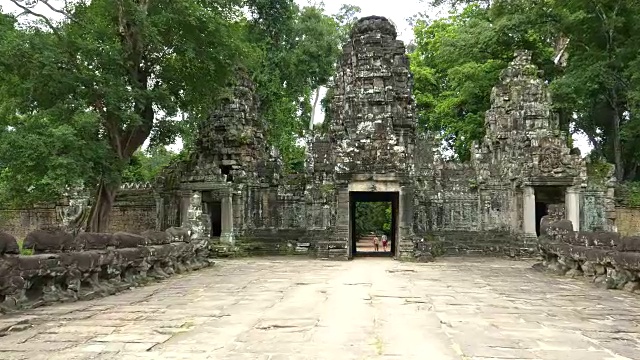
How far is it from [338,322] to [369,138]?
1131 cm

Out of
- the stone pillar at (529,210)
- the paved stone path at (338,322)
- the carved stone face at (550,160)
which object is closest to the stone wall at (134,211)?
the paved stone path at (338,322)

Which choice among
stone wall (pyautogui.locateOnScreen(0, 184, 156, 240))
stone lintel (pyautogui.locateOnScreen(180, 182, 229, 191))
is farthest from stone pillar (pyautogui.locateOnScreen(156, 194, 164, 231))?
stone lintel (pyautogui.locateOnScreen(180, 182, 229, 191))

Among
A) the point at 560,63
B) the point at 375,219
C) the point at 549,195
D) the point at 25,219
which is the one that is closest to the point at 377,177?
the point at 549,195

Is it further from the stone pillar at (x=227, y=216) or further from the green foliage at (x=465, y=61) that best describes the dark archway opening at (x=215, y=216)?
the green foliage at (x=465, y=61)

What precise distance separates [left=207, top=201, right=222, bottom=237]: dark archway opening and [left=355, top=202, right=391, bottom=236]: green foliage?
17.2 metres

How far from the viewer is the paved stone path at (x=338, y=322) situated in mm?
5715

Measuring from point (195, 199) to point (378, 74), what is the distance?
25.6ft

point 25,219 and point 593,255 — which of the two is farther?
point 25,219

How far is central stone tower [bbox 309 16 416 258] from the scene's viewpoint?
17672 mm

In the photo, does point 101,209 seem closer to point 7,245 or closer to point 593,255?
point 7,245

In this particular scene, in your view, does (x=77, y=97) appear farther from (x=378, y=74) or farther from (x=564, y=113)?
(x=564, y=113)

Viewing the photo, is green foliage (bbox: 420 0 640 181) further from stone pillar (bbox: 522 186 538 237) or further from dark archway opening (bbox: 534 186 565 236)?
stone pillar (bbox: 522 186 538 237)

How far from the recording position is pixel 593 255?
11922 mm

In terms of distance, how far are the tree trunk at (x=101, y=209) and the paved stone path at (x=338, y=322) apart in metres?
6.02
